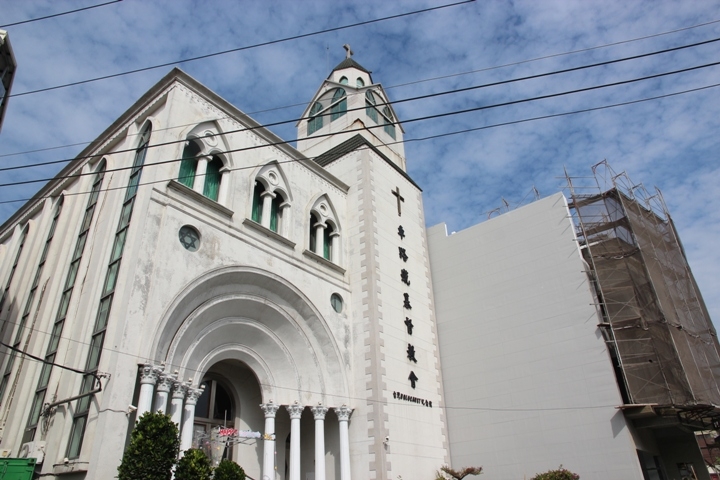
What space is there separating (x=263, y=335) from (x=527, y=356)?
11.4m

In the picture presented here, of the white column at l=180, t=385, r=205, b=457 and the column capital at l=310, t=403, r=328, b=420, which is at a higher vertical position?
the column capital at l=310, t=403, r=328, b=420

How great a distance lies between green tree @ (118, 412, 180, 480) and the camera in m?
11.2

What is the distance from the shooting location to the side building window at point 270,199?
806 inches

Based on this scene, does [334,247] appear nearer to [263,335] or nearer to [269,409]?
[263,335]

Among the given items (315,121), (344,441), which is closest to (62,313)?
(344,441)

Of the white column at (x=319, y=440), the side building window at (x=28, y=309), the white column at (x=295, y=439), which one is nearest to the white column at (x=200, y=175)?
the side building window at (x=28, y=309)

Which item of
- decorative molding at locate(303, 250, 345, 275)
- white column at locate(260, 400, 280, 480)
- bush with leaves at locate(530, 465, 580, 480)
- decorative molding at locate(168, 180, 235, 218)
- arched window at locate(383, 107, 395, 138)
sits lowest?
bush with leaves at locate(530, 465, 580, 480)

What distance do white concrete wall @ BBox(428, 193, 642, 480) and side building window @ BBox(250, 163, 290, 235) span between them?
996cm

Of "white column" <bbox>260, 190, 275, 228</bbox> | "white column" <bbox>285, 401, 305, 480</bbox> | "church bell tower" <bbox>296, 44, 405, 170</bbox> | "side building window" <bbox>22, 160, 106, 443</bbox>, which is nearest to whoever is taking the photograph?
"side building window" <bbox>22, 160, 106, 443</bbox>

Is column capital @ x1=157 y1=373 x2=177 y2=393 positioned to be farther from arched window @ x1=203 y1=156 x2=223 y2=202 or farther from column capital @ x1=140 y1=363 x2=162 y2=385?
arched window @ x1=203 y1=156 x2=223 y2=202

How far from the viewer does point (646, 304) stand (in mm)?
21062

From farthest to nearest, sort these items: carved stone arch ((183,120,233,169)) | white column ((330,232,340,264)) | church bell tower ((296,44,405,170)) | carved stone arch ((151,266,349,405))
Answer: church bell tower ((296,44,405,170))
white column ((330,232,340,264))
carved stone arch ((183,120,233,169))
carved stone arch ((151,266,349,405))

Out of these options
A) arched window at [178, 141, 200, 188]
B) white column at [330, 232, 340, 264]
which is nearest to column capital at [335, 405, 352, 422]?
white column at [330, 232, 340, 264]

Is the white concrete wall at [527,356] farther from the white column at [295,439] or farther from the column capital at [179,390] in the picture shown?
the column capital at [179,390]
